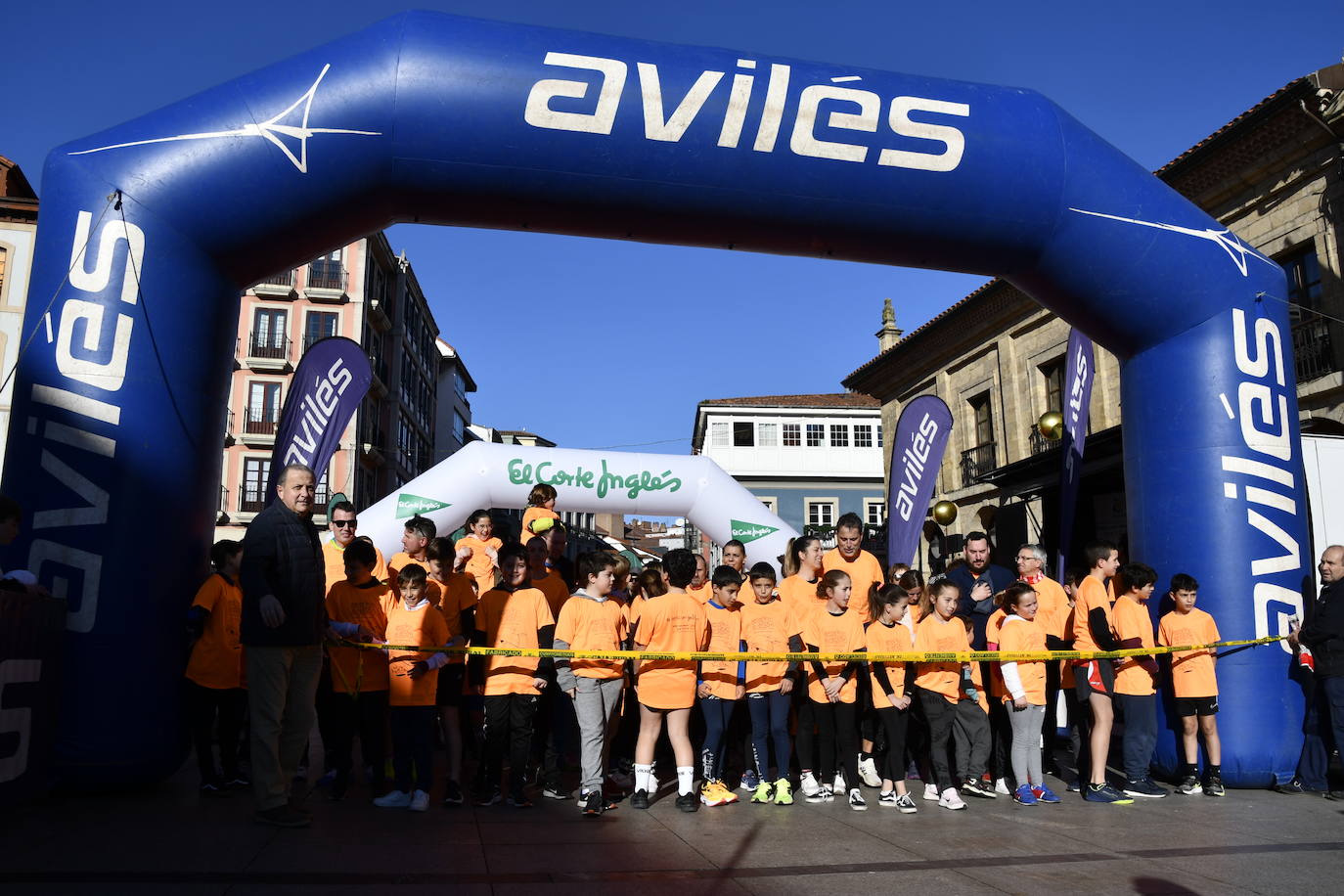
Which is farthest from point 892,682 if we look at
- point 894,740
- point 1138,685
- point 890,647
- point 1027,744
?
point 1138,685

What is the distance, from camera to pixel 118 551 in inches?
247

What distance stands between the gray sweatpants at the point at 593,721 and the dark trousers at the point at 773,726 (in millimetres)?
990

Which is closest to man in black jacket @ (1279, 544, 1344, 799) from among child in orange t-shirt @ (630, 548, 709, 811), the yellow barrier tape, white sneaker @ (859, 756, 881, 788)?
the yellow barrier tape

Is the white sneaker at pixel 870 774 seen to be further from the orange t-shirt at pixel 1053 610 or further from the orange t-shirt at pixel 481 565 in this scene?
the orange t-shirt at pixel 481 565

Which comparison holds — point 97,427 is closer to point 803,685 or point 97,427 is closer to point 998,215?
point 803,685

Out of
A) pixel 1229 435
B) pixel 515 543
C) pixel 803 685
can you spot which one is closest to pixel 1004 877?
pixel 803 685

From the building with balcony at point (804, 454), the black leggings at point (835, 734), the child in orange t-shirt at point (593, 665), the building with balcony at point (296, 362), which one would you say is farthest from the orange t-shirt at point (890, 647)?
the building with balcony at point (804, 454)

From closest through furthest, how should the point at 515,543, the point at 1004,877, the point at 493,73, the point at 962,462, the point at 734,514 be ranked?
the point at 1004,877
the point at 493,73
the point at 515,543
the point at 734,514
the point at 962,462

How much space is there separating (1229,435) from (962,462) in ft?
60.9

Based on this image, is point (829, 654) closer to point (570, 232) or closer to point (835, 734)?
point (835, 734)

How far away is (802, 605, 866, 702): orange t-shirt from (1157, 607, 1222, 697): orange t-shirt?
7.84 ft

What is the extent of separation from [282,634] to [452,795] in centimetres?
167

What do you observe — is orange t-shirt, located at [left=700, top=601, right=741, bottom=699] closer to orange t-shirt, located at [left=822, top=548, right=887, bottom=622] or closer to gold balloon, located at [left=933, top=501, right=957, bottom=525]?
orange t-shirt, located at [left=822, top=548, right=887, bottom=622]

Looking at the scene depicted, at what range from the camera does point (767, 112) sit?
23.7 feet
